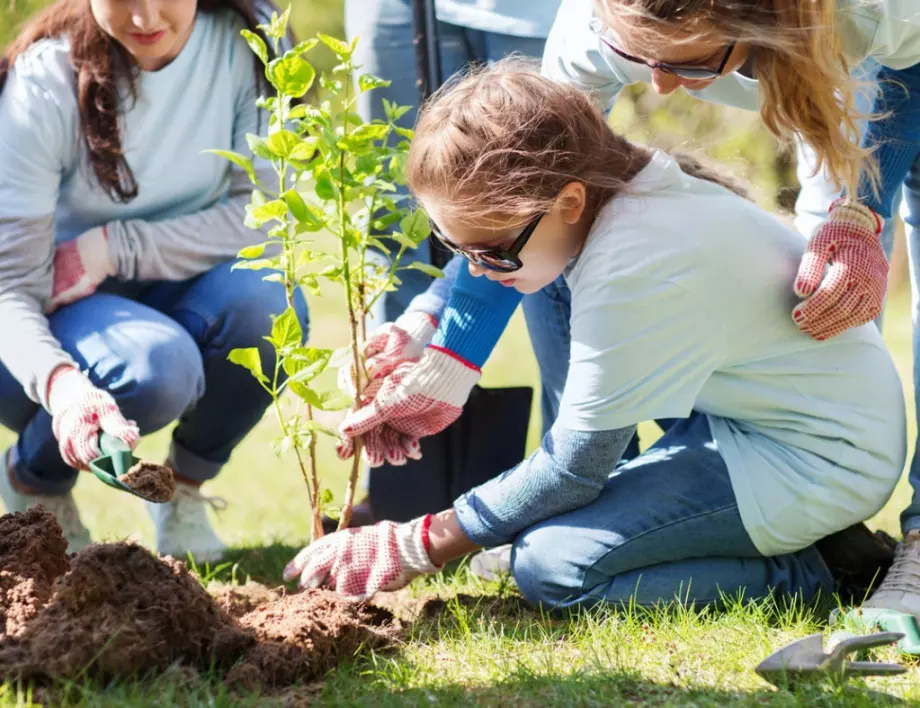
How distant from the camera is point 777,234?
2.40 meters

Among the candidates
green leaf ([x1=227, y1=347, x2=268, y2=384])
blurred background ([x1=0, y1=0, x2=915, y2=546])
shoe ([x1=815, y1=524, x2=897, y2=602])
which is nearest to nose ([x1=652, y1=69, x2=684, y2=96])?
blurred background ([x1=0, y1=0, x2=915, y2=546])

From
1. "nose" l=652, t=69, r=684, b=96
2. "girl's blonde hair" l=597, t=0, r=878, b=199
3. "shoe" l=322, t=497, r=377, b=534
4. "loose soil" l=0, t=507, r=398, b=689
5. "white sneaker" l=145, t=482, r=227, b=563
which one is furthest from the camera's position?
"shoe" l=322, t=497, r=377, b=534

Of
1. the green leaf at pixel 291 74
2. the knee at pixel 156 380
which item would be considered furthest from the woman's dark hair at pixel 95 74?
the green leaf at pixel 291 74

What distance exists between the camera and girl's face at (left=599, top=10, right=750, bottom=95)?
6.77ft

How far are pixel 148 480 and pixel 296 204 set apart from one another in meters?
0.62

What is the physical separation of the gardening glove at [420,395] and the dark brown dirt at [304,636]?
1.26ft

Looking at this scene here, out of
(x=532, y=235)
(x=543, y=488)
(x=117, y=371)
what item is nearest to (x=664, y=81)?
(x=532, y=235)

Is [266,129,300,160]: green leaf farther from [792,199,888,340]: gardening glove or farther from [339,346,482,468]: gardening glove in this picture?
[792,199,888,340]: gardening glove

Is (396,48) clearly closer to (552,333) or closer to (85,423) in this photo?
(552,333)

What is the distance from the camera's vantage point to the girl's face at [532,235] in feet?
7.39

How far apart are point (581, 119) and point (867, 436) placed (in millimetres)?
909

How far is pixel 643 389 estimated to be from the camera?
225 cm

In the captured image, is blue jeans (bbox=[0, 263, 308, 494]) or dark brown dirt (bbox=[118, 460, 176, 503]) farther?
blue jeans (bbox=[0, 263, 308, 494])

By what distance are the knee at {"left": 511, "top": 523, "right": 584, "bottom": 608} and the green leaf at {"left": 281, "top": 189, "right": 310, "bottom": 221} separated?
0.85 m
